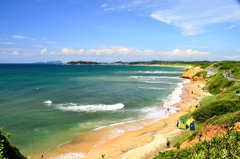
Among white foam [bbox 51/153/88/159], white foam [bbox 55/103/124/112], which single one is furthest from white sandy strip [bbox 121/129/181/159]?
white foam [bbox 55/103/124/112]

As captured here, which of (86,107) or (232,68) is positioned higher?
(232,68)

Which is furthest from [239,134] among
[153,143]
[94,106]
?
[94,106]

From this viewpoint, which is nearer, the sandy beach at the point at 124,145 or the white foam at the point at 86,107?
the sandy beach at the point at 124,145

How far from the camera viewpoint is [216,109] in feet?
68.6

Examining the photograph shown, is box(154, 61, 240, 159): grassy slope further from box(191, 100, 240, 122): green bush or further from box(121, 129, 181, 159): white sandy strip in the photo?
box(121, 129, 181, 159): white sandy strip

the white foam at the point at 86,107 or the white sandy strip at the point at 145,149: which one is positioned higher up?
the white foam at the point at 86,107

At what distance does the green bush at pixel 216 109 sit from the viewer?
66.2 feet

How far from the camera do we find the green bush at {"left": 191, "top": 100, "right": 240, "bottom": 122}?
20.2 metres

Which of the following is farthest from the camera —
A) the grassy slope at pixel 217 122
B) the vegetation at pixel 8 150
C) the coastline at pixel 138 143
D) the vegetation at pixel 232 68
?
the vegetation at pixel 232 68

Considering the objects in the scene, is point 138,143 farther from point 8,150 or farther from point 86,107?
point 86,107

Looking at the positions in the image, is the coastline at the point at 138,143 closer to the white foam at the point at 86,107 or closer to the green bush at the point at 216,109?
the green bush at the point at 216,109

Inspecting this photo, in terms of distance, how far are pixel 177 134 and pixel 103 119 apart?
38.7 ft

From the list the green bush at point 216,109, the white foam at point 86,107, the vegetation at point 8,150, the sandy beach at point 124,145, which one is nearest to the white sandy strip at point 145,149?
the sandy beach at point 124,145

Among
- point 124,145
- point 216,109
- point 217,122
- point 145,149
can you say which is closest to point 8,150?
point 124,145
